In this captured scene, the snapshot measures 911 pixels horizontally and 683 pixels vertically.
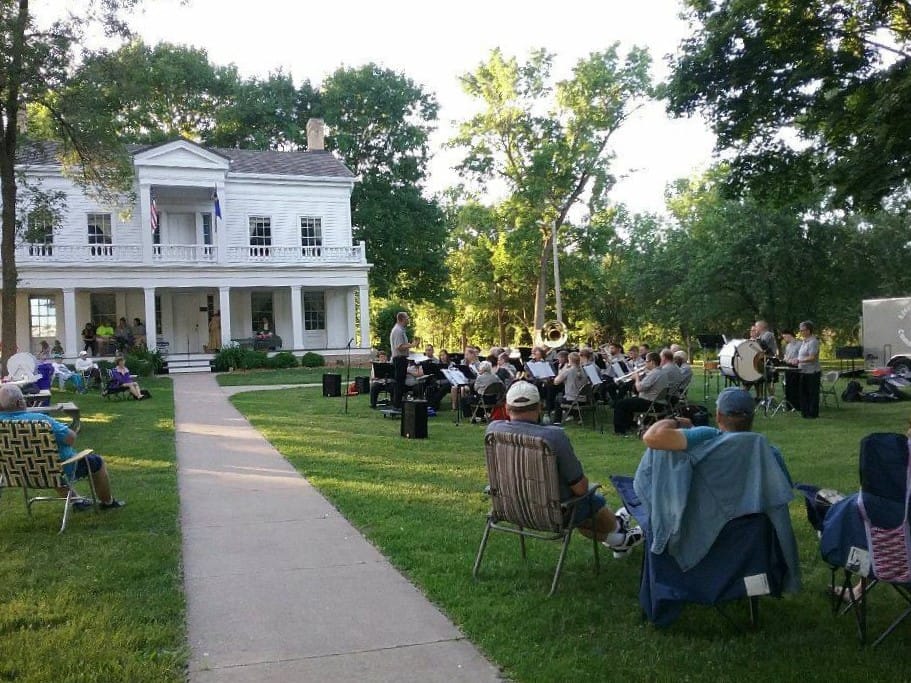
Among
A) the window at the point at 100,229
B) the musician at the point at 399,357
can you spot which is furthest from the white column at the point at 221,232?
the musician at the point at 399,357

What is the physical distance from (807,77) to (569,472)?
1212 cm

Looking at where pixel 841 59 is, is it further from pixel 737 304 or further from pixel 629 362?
pixel 737 304

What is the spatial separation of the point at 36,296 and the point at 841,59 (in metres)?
29.7

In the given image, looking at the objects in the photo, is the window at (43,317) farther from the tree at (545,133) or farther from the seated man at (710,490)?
the seated man at (710,490)

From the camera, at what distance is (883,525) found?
4016 millimetres

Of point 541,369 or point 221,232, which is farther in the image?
point 221,232

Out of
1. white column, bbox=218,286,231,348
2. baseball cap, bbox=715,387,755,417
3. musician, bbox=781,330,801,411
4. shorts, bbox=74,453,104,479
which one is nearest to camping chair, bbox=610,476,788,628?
baseball cap, bbox=715,387,755,417

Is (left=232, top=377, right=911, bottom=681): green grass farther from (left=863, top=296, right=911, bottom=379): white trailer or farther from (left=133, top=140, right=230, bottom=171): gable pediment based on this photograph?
(left=133, top=140, right=230, bottom=171): gable pediment

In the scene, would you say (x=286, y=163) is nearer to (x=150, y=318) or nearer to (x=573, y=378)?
(x=150, y=318)

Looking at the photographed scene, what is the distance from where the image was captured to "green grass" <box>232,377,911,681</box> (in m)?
3.90

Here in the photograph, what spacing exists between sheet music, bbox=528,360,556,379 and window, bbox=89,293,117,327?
23540 mm

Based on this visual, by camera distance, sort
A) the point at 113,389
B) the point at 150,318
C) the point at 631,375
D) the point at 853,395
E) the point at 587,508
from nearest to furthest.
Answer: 1. the point at 587,508
2. the point at 631,375
3. the point at 853,395
4. the point at 113,389
5. the point at 150,318

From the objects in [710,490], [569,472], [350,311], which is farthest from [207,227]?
[710,490]

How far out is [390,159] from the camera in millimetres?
42375
